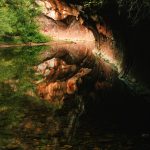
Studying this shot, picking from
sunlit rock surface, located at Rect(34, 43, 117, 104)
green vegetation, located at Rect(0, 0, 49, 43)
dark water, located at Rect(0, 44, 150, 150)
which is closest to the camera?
dark water, located at Rect(0, 44, 150, 150)

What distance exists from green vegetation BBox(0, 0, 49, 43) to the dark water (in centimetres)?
2224

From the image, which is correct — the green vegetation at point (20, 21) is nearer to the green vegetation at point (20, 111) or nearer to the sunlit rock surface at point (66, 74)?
the sunlit rock surface at point (66, 74)

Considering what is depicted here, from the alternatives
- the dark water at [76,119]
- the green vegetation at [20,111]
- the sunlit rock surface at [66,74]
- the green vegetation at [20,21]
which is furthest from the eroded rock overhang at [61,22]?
the dark water at [76,119]

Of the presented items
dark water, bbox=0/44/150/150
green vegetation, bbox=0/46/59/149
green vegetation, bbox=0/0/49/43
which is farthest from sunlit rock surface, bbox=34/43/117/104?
green vegetation, bbox=0/0/49/43

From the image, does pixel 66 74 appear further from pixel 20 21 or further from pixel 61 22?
pixel 20 21

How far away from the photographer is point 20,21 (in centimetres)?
4319

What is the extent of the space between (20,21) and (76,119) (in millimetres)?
32208

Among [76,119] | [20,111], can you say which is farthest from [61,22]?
[76,119]

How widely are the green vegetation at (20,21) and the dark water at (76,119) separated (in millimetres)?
22237

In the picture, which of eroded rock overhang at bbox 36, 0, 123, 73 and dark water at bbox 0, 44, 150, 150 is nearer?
dark water at bbox 0, 44, 150, 150

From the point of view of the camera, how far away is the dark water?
982 cm

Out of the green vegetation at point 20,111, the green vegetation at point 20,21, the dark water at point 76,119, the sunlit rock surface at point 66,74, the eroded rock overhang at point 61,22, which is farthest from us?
the eroded rock overhang at point 61,22

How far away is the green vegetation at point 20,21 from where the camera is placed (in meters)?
41.2

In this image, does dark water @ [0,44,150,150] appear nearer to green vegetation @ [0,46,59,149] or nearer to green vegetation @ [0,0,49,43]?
green vegetation @ [0,46,59,149]
